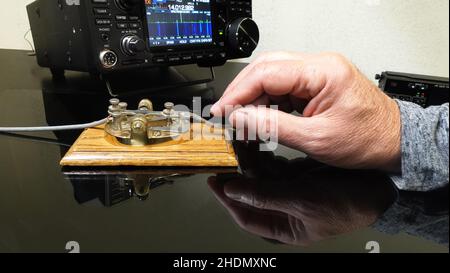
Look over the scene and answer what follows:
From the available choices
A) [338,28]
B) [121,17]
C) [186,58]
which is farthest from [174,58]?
[338,28]

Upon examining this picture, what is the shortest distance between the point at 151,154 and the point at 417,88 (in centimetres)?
57

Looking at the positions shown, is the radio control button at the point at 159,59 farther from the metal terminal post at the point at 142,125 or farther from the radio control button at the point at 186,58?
the metal terminal post at the point at 142,125

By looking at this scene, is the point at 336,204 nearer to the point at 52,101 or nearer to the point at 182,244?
the point at 182,244

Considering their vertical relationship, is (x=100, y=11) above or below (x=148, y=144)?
above

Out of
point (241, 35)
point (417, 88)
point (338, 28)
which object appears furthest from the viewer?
point (338, 28)

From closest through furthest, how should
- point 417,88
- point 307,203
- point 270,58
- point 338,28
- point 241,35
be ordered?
point 307,203, point 270,58, point 417,88, point 241,35, point 338,28

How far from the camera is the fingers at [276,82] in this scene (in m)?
0.37

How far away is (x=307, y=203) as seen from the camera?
0.32 meters

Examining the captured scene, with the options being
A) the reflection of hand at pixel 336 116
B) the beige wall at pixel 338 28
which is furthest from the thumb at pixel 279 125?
the beige wall at pixel 338 28

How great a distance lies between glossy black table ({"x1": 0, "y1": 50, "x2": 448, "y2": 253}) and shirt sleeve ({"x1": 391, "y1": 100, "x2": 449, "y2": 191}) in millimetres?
14

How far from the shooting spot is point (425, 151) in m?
0.33

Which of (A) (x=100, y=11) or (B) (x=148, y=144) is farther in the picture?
(A) (x=100, y=11)

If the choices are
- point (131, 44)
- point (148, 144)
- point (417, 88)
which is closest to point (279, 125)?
point (148, 144)

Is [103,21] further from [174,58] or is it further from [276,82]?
[276,82]
